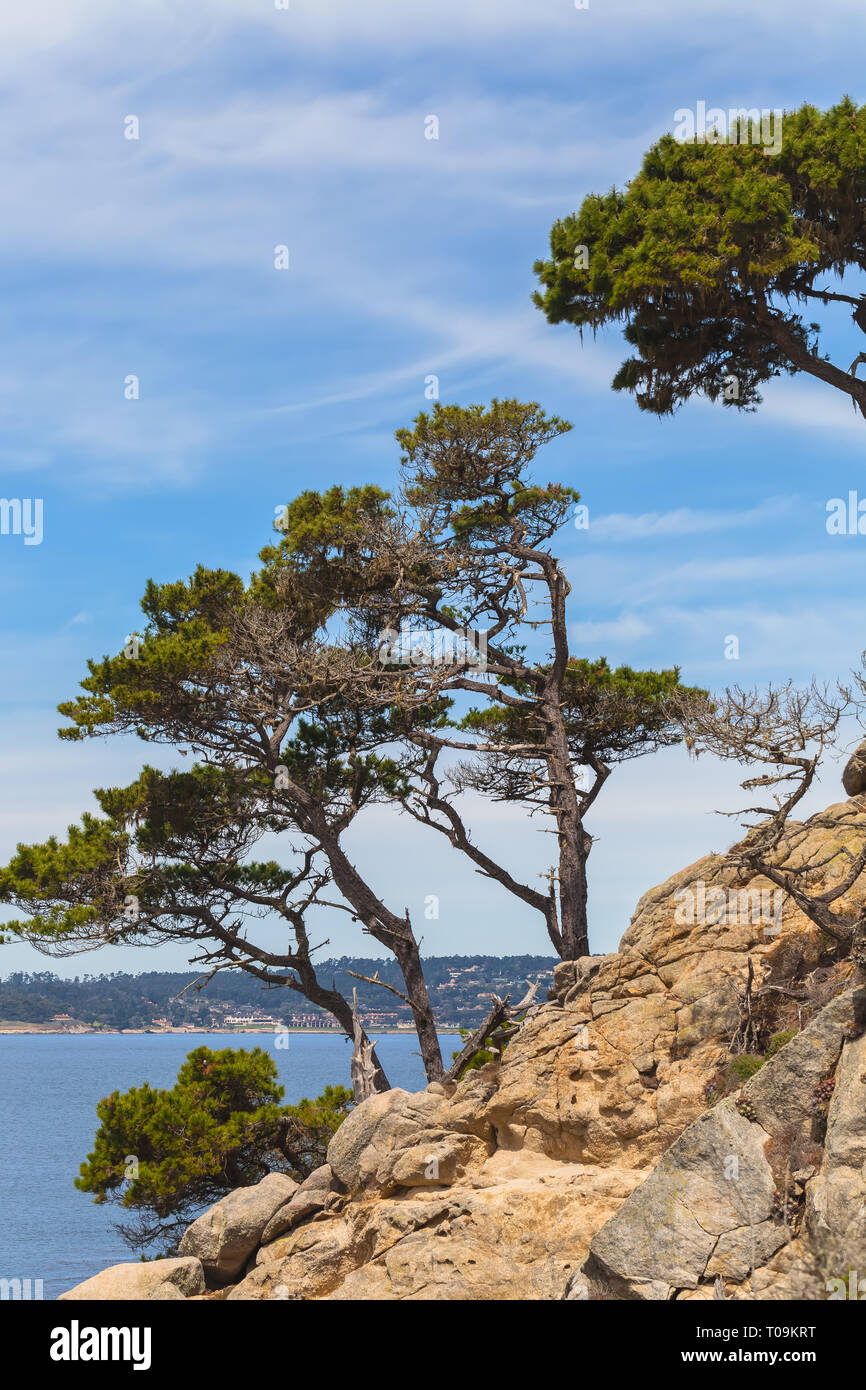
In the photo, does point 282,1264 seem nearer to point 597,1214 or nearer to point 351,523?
point 597,1214

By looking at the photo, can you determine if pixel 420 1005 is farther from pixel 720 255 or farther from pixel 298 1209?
pixel 720 255

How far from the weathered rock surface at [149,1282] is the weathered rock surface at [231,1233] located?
0.28 m

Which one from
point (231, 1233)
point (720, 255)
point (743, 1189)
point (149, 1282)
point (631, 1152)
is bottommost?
point (149, 1282)

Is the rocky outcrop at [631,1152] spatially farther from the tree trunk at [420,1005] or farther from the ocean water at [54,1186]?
the tree trunk at [420,1005]

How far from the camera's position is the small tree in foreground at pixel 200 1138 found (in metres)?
19.9

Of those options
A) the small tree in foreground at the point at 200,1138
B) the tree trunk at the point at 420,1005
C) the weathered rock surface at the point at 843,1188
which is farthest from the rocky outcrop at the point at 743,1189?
the tree trunk at the point at 420,1005

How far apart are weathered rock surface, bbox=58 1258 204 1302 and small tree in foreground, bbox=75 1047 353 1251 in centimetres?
353

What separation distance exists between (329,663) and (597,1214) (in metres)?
12.2

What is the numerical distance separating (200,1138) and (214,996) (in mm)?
121935

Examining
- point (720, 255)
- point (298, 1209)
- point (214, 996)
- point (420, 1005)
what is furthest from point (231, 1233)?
point (214, 996)

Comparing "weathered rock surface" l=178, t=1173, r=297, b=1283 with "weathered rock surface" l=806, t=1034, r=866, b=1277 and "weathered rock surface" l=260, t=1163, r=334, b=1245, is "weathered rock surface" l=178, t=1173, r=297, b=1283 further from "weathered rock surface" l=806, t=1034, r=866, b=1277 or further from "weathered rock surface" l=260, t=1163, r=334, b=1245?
"weathered rock surface" l=806, t=1034, r=866, b=1277

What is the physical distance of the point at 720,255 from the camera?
1900 centimetres

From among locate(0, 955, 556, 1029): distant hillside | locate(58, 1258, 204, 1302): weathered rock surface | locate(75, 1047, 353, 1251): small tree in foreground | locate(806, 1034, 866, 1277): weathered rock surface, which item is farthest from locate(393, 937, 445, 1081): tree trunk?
locate(0, 955, 556, 1029): distant hillside

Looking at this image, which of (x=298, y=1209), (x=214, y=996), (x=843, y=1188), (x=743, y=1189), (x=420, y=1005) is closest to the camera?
(x=843, y=1188)
